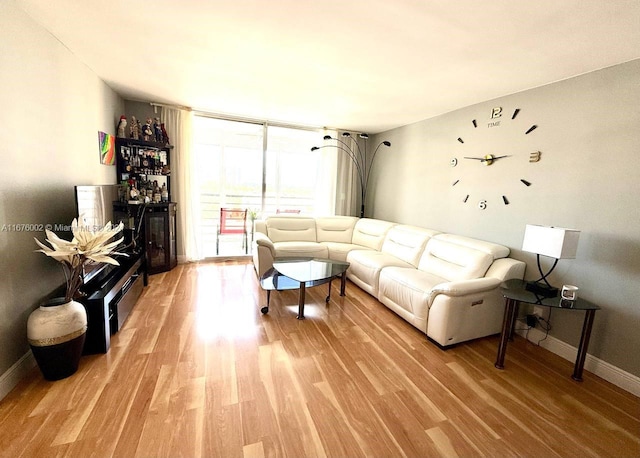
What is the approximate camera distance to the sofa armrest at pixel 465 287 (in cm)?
225

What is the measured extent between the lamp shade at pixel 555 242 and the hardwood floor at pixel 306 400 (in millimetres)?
942

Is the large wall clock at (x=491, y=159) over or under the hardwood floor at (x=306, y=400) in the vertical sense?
over

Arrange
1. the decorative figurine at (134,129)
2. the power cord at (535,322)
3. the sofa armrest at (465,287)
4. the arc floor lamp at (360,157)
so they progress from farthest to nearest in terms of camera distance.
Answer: the arc floor lamp at (360,157) < the decorative figurine at (134,129) < the power cord at (535,322) < the sofa armrest at (465,287)

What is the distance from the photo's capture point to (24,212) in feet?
5.75

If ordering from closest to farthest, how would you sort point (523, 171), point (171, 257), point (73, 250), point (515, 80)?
point (73, 250), point (515, 80), point (523, 171), point (171, 257)

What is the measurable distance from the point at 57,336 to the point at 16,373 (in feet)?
1.21

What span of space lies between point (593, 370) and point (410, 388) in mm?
1585

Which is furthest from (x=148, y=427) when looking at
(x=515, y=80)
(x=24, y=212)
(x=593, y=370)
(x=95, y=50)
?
(x=515, y=80)

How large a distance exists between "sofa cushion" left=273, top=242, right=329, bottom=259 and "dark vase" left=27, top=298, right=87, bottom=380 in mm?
2355

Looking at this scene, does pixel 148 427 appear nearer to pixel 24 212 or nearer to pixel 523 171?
pixel 24 212

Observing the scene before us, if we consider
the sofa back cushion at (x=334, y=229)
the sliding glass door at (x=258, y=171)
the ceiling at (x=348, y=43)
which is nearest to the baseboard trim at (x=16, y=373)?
the ceiling at (x=348, y=43)

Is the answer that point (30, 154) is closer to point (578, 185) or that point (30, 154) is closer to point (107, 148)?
point (107, 148)

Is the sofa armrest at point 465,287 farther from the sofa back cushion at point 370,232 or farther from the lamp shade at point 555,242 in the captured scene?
the sofa back cushion at point 370,232

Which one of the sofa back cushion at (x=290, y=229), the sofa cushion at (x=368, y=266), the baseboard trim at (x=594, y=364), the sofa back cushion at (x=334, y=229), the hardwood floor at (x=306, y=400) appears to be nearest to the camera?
the hardwood floor at (x=306, y=400)
